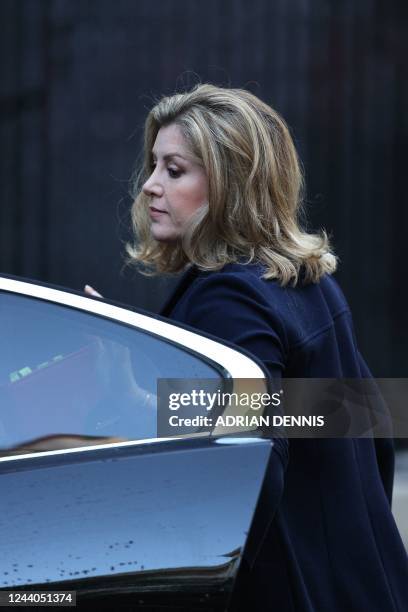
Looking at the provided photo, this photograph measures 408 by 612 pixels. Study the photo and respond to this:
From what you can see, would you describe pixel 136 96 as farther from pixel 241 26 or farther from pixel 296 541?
pixel 296 541

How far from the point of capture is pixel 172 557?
182 centimetres

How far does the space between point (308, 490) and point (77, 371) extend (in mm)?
561

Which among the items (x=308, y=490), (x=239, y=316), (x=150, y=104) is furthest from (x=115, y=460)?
(x=150, y=104)

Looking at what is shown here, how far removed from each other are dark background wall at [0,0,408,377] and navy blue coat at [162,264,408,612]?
366 cm

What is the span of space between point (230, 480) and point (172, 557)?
0.52ft

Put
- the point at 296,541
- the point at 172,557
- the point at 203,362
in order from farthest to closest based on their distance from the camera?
the point at 296,541 < the point at 203,362 < the point at 172,557

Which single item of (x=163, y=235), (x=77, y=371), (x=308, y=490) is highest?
(x=163, y=235)

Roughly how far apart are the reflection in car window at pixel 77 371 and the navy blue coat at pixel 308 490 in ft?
0.65

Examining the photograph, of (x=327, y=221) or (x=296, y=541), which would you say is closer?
(x=296, y=541)

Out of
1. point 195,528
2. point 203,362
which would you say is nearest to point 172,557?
point 195,528

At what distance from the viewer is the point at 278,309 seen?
7.22 feet

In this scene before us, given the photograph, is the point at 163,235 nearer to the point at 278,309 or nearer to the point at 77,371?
the point at 278,309

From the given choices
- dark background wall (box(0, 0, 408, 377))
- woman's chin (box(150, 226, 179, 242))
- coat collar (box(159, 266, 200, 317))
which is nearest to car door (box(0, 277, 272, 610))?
coat collar (box(159, 266, 200, 317))

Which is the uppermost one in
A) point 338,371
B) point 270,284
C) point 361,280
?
point 270,284
